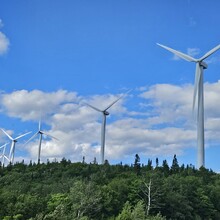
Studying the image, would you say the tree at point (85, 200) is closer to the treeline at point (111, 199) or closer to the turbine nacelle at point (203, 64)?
the treeline at point (111, 199)

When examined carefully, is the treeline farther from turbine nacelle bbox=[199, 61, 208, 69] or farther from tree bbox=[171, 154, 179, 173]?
turbine nacelle bbox=[199, 61, 208, 69]

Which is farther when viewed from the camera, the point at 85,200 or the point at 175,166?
the point at 175,166

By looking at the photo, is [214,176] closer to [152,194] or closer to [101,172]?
[101,172]

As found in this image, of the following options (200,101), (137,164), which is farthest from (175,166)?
(200,101)

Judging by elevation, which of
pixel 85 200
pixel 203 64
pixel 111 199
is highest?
pixel 203 64

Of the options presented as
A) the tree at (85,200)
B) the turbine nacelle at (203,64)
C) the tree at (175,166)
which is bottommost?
the tree at (85,200)

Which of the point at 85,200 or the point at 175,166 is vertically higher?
the point at 175,166

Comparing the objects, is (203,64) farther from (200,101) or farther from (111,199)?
(111,199)

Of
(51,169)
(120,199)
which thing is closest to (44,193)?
(120,199)

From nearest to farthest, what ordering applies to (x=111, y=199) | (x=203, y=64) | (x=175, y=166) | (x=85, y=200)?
1. (x=85, y=200)
2. (x=111, y=199)
3. (x=203, y=64)
4. (x=175, y=166)

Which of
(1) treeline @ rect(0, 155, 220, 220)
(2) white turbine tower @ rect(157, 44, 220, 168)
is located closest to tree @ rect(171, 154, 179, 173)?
(1) treeline @ rect(0, 155, 220, 220)

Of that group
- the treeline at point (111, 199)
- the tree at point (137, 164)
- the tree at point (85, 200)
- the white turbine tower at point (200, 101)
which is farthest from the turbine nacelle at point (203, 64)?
the tree at point (137, 164)

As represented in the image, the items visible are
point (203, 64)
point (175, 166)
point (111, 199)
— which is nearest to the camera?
point (111, 199)

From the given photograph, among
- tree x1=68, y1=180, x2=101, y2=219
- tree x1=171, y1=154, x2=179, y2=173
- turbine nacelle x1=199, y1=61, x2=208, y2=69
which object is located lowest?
tree x1=68, y1=180, x2=101, y2=219
